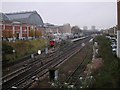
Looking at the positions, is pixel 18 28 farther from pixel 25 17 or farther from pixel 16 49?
pixel 16 49

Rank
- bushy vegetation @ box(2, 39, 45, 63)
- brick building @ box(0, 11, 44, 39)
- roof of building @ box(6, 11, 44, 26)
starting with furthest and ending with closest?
roof of building @ box(6, 11, 44, 26)
brick building @ box(0, 11, 44, 39)
bushy vegetation @ box(2, 39, 45, 63)

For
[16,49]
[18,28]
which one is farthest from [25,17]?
[16,49]

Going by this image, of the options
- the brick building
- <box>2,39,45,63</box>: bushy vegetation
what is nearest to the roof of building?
the brick building

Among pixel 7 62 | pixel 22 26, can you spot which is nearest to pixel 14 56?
pixel 7 62

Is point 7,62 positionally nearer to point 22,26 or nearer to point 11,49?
point 11,49

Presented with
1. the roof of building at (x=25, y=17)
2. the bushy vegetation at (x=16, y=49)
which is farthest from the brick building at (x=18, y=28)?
the bushy vegetation at (x=16, y=49)

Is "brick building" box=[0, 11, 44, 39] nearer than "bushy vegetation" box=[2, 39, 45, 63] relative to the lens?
No

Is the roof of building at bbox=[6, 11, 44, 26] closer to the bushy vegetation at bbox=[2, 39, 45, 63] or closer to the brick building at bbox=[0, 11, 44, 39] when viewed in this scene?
the brick building at bbox=[0, 11, 44, 39]

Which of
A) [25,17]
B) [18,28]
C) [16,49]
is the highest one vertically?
[25,17]

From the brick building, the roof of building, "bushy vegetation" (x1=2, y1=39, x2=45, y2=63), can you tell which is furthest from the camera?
the roof of building

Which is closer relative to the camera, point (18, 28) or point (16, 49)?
point (16, 49)

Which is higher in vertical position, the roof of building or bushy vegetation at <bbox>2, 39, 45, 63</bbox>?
the roof of building

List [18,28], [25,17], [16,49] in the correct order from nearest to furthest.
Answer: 1. [16,49]
2. [18,28]
3. [25,17]

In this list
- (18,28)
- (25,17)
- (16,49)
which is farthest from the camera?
(25,17)
